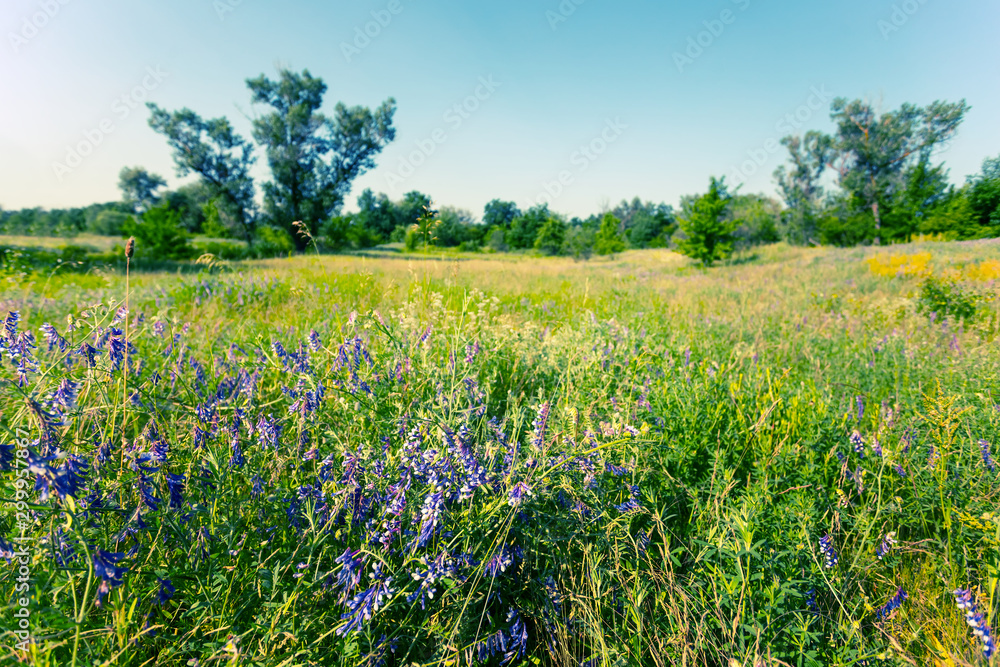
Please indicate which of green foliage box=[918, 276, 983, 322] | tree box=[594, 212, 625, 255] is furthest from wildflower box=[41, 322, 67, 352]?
tree box=[594, 212, 625, 255]

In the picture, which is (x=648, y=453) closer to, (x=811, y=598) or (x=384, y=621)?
(x=811, y=598)

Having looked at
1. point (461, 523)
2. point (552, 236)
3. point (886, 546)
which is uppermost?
point (552, 236)

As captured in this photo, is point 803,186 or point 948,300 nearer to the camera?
point 948,300

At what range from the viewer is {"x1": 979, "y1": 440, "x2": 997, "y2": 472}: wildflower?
1866 mm

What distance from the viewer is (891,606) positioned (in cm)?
146

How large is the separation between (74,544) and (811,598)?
7.31ft

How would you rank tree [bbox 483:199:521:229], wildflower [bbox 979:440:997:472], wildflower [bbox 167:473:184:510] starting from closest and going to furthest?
wildflower [bbox 167:473:184:510] → wildflower [bbox 979:440:997:472] → tree [bbox 483:199:521:229]

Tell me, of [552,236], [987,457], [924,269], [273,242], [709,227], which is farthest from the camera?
[552,236]

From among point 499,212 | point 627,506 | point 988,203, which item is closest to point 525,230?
point 499,212

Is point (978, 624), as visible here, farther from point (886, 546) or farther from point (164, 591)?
point (164, 591)

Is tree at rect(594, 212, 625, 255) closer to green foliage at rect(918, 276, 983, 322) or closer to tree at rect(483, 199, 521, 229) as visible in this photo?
tree at rect(483, 199, 521, 229)

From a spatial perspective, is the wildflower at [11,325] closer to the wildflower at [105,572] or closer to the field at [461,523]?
the field at [461,523]

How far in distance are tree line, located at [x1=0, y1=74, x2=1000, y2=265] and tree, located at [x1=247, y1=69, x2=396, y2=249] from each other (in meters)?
0.07

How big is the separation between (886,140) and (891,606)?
5198cm
